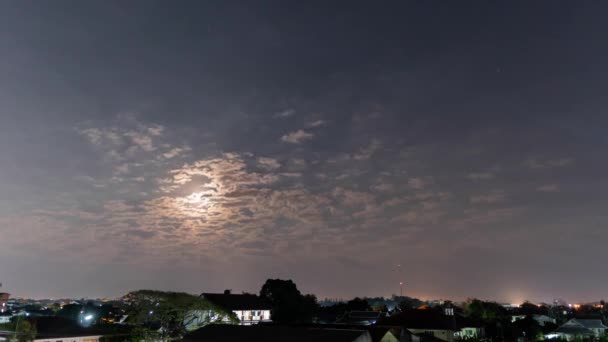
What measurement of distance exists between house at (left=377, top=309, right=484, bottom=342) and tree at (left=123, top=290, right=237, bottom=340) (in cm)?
2784

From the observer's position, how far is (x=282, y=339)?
122 feet

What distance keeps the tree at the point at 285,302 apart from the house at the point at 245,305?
98.4 inches

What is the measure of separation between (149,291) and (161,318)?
10.8 ft

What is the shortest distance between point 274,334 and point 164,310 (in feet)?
47.6

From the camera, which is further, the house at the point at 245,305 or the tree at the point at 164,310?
the house at the point at 245,305

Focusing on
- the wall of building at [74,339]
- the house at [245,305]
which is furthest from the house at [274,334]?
the house at [245,305]

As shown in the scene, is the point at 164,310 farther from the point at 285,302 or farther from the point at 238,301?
the point at 285,302

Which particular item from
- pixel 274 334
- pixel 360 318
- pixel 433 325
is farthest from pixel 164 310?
pixel 360 318

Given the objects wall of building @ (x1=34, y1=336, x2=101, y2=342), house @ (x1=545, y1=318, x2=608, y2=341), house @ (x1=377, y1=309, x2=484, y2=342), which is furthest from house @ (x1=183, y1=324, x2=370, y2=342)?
house @ (x1=545, y1=318, x2=608, y2=341)

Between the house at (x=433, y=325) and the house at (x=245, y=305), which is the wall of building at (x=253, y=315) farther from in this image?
the house at (x=433, y=325)

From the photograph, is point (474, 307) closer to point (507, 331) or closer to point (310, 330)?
point (507, 331)

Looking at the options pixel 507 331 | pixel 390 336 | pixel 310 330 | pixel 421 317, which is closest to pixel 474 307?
pixel 507 331

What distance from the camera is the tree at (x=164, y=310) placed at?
152 ft

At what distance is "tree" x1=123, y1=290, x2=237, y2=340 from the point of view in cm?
4634
